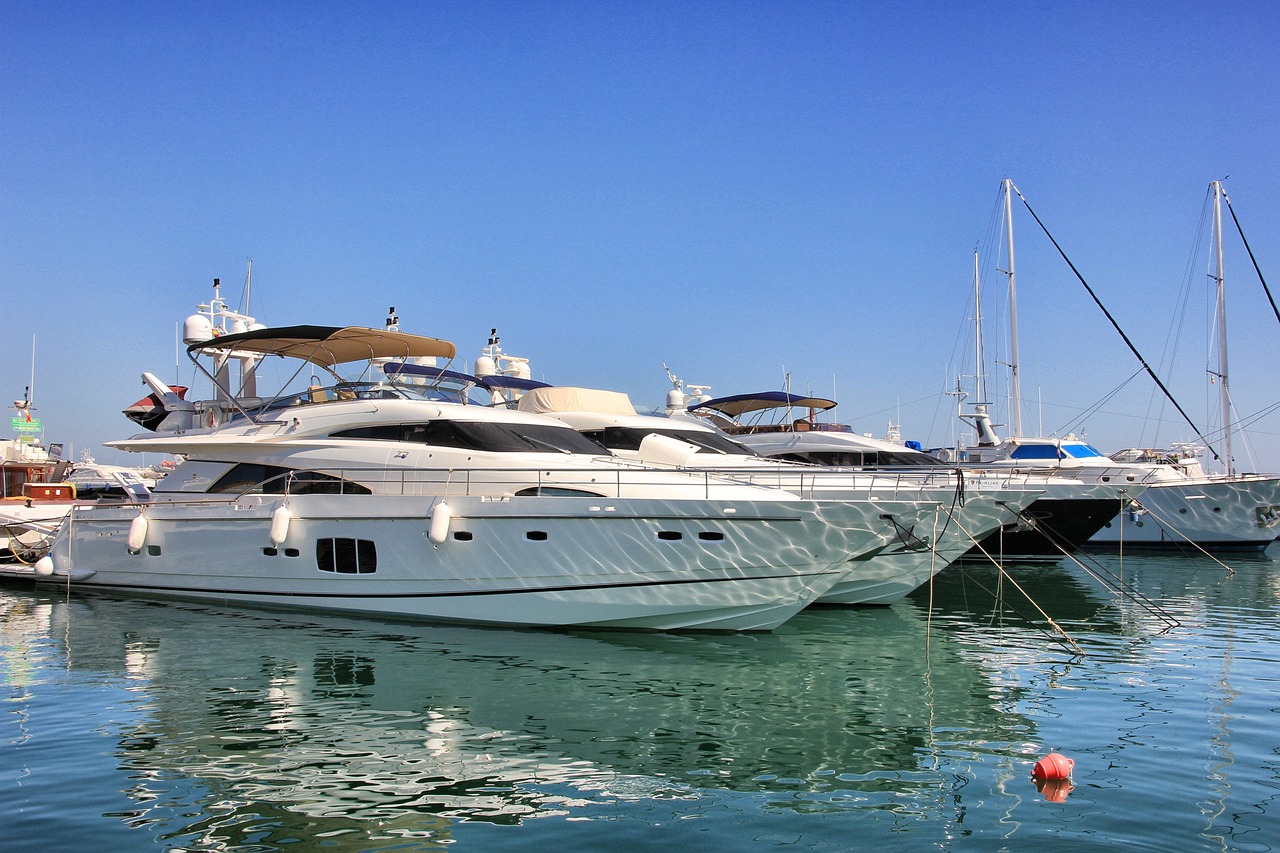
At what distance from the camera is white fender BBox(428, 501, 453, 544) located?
12148mm

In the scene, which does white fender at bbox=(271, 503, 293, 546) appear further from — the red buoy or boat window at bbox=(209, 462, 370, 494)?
the red buoy

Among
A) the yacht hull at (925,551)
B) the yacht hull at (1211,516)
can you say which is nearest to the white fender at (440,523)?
the yacht hull at (925,551)

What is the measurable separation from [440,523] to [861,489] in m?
6.02

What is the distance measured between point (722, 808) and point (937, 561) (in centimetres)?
912

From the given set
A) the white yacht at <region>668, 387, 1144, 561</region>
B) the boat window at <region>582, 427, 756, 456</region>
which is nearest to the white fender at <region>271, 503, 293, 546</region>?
the boat window at <region>582, 427, 756, 456</region>

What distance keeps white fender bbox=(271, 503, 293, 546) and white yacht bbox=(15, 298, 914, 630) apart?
0.08 ft

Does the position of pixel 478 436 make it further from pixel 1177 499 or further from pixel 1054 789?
pixel 1177 499

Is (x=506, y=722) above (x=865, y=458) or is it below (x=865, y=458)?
below

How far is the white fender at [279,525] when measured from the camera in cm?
1330

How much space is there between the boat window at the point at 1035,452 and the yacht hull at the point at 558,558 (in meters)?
18.1

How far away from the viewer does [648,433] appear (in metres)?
19.9

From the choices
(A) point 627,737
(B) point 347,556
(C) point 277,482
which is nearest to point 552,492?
(B) point 347,556

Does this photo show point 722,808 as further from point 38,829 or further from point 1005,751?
point 38,829

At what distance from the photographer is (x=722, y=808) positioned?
6477 mm
